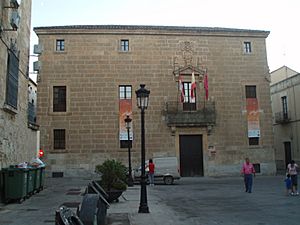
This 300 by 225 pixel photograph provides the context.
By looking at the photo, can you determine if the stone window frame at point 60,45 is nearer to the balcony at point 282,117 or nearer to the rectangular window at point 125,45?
the rectangular window at point 125,45

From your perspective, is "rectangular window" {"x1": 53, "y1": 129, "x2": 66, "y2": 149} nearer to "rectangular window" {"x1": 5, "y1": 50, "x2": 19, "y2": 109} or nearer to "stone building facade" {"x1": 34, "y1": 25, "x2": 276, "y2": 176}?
"stone building facade" {"x1": 34, "y1": 25, "x2": 276, "y2": 176}

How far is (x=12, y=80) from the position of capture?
13.2m

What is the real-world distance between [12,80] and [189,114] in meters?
16.1

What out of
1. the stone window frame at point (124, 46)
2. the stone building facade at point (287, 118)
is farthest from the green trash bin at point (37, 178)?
the stone building facade at point (287, 118)

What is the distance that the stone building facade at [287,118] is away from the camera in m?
32.6

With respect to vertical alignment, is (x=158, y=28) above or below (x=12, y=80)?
above

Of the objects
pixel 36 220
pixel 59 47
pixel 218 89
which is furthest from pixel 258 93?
pixel 36 220

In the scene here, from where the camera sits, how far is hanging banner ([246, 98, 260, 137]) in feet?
91.5

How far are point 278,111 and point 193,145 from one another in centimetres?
1350

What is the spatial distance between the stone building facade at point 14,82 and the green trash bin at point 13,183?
44 centimetres

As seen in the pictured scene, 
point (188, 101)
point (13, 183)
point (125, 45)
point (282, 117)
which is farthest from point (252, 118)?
point (13, 183)

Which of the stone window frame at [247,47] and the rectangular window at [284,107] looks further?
the rectangular window at [284,107]

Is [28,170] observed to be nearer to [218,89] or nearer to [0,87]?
[0,87]

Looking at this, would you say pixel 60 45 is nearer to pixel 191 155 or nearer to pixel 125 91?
pixel 125 91
